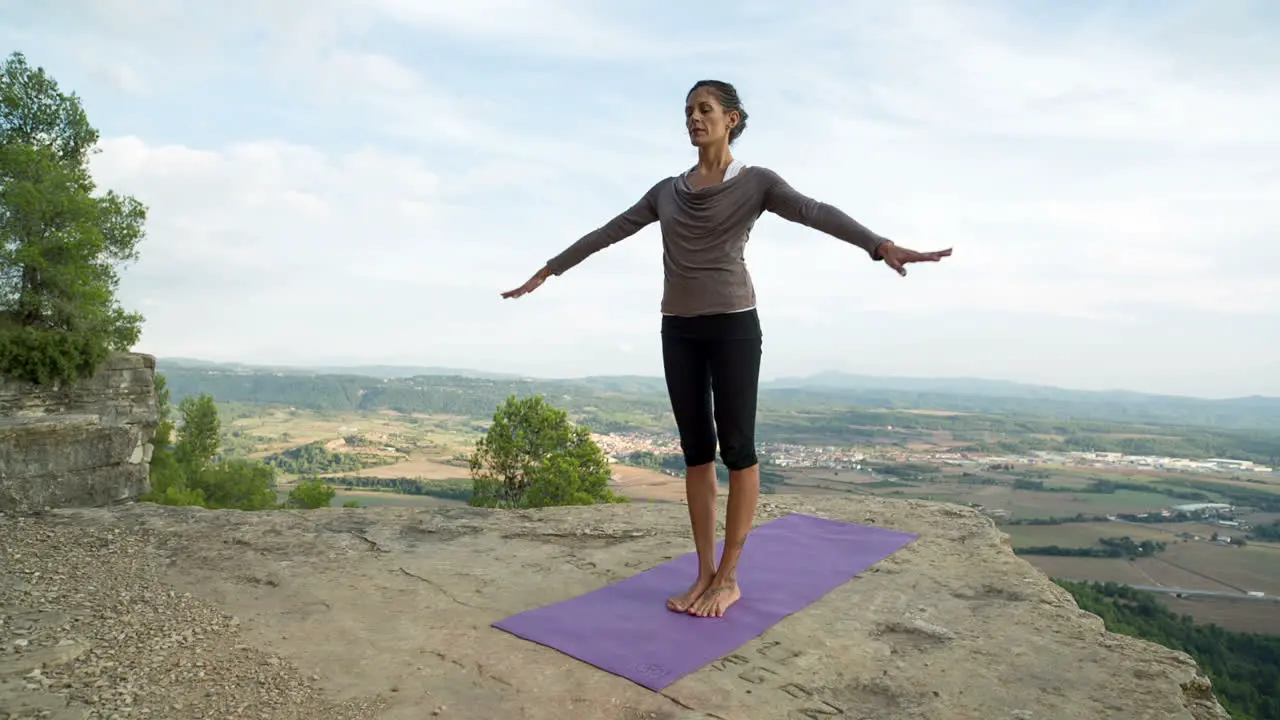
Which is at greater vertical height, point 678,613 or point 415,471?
point 678,613

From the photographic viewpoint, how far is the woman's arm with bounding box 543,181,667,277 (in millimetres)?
3943

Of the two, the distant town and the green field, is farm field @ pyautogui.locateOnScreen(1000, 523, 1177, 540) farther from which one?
the distant town

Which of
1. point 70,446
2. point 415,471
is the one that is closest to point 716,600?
point 70,446

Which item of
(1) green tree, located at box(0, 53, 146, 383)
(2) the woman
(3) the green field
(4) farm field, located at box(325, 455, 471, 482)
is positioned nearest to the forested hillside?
(3) the green field

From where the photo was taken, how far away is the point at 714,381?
361cm

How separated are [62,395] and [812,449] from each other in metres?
40.0

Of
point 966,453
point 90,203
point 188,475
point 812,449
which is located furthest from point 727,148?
point 966,453

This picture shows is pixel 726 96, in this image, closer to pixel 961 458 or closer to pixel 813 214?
pixel 813 214

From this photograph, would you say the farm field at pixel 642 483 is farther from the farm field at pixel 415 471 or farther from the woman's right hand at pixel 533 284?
the woman's right hand at pixel 533 284

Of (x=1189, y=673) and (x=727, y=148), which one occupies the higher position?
(x=727, y=148)

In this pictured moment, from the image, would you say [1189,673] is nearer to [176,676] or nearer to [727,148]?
[727,148]

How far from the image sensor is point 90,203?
11773mm

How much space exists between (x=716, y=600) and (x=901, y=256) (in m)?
1.97

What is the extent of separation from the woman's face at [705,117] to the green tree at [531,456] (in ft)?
51.0
